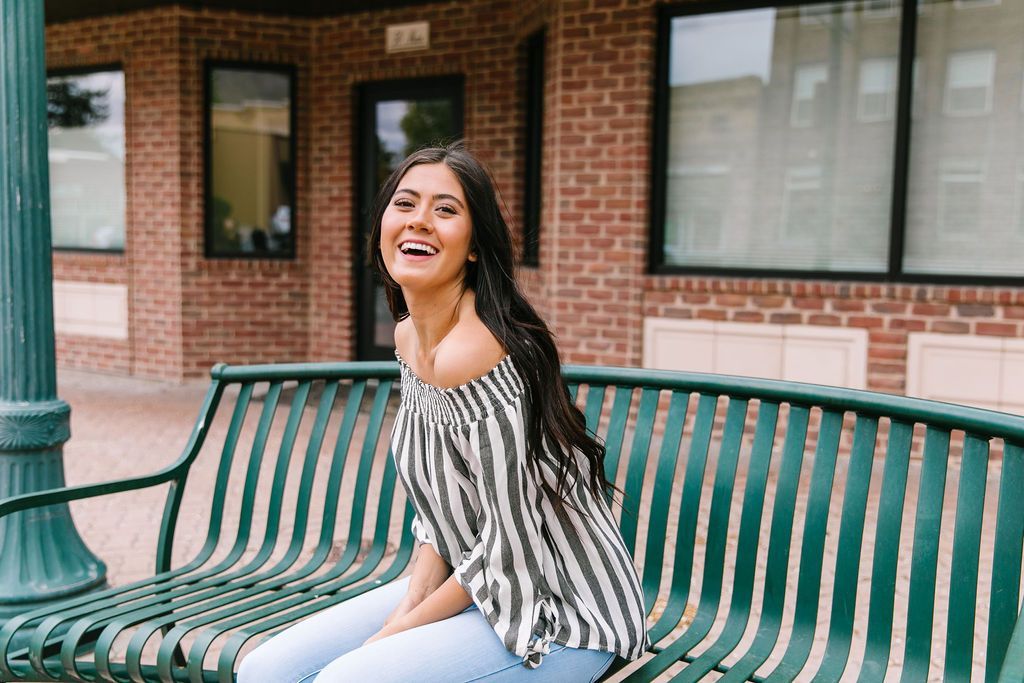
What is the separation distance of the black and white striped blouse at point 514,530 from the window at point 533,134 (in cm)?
590

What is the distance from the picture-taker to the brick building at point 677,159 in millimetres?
6023

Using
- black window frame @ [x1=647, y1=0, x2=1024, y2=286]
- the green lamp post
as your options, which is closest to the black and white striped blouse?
the green lamp post

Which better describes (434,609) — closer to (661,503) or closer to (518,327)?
(518,327)

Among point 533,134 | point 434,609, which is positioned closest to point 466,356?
point 434,609

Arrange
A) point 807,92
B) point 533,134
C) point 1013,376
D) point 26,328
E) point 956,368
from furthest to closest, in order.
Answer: point 533,134, point 807,92, point 956,368, point 1013,376, point 26,328

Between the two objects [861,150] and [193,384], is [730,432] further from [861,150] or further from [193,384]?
[193,384]

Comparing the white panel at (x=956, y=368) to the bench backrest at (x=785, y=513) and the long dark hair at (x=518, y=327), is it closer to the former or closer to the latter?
the bench backrest at (x=785, y=513)

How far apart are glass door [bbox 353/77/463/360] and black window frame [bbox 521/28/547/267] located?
727 millimetres

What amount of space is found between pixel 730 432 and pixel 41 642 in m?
1.75

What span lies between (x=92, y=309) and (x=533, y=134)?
16.3 feet

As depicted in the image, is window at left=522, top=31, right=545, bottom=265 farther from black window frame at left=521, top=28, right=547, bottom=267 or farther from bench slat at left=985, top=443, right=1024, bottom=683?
bench slat at left=985, top=443, right=1024, bottom=683

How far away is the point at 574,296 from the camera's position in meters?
6.93

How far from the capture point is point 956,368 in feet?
19.4

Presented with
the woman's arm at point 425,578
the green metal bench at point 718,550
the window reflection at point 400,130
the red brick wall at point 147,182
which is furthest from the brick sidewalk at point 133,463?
the woman's arm at point 425,578
